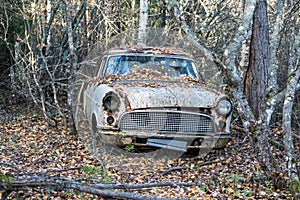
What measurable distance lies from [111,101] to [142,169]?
1084 mm

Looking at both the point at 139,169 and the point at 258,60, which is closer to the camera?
the point at 139,169

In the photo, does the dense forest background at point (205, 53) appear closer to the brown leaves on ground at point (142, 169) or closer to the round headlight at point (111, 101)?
the brown leaves on ground at point (142, 169)

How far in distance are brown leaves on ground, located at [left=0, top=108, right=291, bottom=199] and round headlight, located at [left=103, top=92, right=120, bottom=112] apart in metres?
0.81

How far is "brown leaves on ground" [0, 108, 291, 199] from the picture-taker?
4.35 m

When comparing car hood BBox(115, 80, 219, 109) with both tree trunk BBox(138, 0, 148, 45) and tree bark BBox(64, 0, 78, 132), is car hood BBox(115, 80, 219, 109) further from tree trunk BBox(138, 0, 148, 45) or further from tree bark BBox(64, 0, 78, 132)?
tree trunk BBox(138, 0, 148, 45)

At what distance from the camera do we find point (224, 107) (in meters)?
5.81

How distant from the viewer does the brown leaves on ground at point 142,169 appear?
435cm

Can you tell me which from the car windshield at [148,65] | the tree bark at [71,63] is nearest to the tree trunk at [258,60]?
the car windshield at [148,65]

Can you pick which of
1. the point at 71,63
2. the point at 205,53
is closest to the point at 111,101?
the point at 205,53

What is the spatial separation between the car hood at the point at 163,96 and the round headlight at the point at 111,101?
0.12m

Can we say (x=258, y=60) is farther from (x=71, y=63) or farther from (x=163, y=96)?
(x=71, y=63)

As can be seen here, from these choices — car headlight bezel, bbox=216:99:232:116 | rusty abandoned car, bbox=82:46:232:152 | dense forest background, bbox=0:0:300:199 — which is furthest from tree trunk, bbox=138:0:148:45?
car headlight bezel, bbox=216:99:232:116

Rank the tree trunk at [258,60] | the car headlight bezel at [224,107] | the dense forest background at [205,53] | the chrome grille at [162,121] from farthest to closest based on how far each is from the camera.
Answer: the tree trunk at [258,60]
the car headlight bezel at [224,107]
the chrome grille at [162,121]
the dense forest background at [205,53]

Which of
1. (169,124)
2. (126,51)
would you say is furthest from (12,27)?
(169,124)
